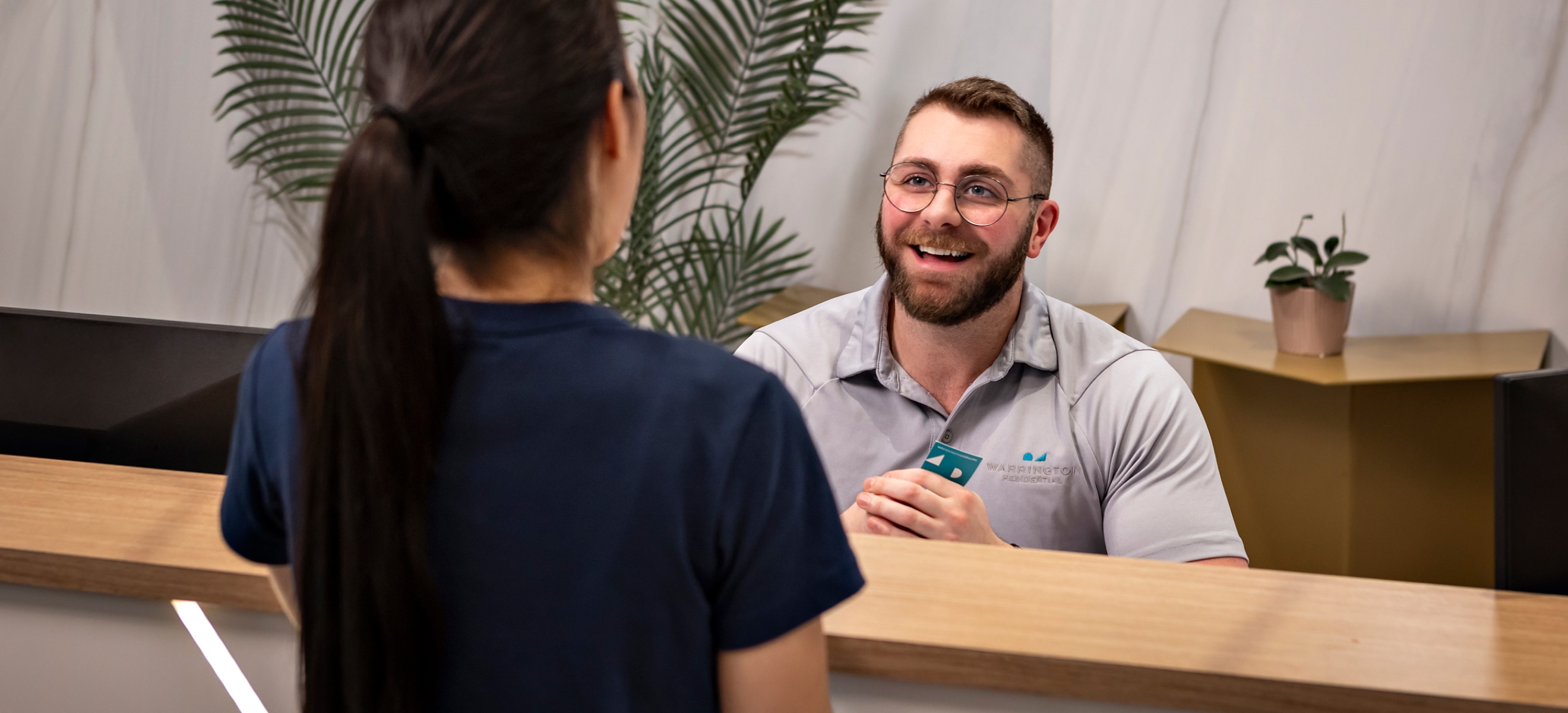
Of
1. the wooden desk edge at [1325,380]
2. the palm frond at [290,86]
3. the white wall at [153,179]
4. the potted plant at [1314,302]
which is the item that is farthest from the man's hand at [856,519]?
the palm frond at [290,86]

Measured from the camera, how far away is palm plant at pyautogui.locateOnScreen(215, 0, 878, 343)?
10.7ft

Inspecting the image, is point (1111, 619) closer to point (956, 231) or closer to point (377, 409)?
point (377, 409)

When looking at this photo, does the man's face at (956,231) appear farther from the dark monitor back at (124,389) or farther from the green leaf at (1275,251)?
the green leaf at (1275,251)

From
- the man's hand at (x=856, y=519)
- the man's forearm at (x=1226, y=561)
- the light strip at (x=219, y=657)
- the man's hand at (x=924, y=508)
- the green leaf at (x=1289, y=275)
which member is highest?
the green leaf at (x=1289, y=275)

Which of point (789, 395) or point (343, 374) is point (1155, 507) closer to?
point (789, 395)

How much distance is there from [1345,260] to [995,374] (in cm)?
166

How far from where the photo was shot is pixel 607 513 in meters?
0.57

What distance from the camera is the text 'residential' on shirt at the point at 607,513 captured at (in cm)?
57

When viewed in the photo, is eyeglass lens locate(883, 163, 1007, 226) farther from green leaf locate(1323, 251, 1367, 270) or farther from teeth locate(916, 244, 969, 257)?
green leaf locate(1323, 251, 1367, 270)

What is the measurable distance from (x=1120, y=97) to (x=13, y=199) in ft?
13.7

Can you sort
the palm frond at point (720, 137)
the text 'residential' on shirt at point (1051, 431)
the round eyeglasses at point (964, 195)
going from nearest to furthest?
the text 'residential' on shirt at point (1051, 431) < the round eyeglasses at point (964, 195) < the palm frond at point (720, 137)

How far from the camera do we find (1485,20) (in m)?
3.08

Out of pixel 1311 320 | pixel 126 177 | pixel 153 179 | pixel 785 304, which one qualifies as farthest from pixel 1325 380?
pixel 126 177

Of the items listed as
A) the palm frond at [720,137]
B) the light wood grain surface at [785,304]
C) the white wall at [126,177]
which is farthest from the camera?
the white wall at [126,177]
